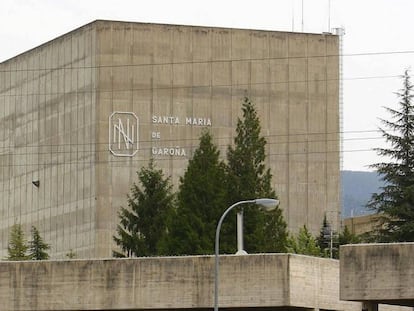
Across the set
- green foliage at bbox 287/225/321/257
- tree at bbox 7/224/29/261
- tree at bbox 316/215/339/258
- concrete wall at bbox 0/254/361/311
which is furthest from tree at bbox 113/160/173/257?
concrete wall at bbox 0/254/361/311

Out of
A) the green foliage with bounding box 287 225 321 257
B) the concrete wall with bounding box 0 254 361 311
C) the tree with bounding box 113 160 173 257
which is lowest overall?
the concrete wall with bounding box 0 254 361 311

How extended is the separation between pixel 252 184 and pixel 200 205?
4.08 meters

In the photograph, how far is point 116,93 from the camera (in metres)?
103

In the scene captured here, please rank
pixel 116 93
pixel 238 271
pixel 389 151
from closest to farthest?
pixel 238 271
pixel 389 151
pixel 116 93

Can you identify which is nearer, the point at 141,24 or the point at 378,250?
the point at 378,250

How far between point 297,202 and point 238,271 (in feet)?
182

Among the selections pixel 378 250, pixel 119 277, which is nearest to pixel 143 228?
pixel 119 277

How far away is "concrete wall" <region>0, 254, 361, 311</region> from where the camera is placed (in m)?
52.5

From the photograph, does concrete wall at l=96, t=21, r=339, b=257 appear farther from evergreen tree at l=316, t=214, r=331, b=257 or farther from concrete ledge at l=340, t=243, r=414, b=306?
concrete ledge at l=340, t=243, r=414, b=306

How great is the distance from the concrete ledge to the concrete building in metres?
53.3

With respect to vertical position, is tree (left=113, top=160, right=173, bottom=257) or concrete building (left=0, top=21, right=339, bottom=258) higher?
concrete building (left=0, top=21, right=339, bottom=258)

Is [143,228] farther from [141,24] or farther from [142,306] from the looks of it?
[142,306]

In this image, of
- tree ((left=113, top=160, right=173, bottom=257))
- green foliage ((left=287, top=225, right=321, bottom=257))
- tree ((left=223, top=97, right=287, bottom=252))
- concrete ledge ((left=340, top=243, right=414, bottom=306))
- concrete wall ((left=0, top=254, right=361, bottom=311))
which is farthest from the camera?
green foliage ((left=287, top=225, right=321, bottom=257))

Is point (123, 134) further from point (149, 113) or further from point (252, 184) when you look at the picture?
point (252, 184)
